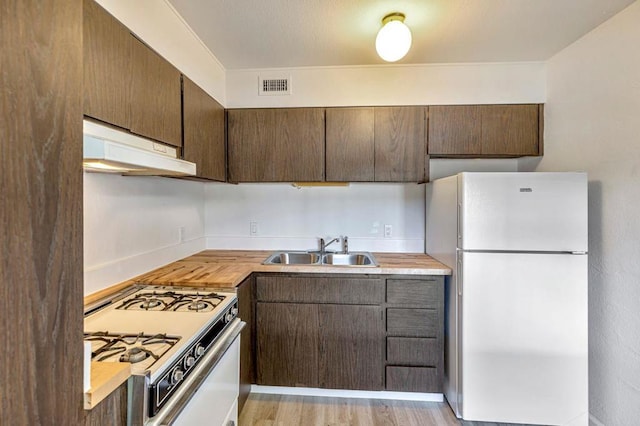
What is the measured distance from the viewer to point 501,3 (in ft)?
5.21

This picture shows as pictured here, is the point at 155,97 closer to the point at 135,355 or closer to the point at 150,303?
the point at 150,303

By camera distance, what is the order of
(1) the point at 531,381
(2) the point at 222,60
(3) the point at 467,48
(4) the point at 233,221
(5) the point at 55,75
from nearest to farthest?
(5) the point at 55,75 → (1) the point at 531,381 → (3) the point at 467,48 → (2) the point at 222,60 → (4) the point at 233,221

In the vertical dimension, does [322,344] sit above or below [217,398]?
below

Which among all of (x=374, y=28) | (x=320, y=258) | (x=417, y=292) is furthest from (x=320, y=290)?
(x=374, y=28)

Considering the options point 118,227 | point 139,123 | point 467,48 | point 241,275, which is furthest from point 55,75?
point 467,48

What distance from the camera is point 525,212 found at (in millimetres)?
1758

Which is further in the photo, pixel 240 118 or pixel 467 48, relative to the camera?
pixel 240 118

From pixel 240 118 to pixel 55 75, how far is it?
72.5 inches

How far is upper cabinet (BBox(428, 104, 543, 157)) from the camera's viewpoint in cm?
227

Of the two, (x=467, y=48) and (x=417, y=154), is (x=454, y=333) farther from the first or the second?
(x=467, y=48)

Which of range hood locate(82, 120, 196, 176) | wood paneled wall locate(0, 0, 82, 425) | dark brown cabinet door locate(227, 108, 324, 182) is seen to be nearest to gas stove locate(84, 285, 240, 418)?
wood paneled wall locate(0, 0, 82, 425)

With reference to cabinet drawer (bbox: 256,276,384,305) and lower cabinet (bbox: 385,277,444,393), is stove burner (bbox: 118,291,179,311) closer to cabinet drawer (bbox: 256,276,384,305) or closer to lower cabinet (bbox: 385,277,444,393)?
cabinet drawer (bbox: 256,276,384,305)

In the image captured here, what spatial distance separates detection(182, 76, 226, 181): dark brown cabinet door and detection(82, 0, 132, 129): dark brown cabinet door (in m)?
0.48

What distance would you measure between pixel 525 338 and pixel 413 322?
2.04ft
